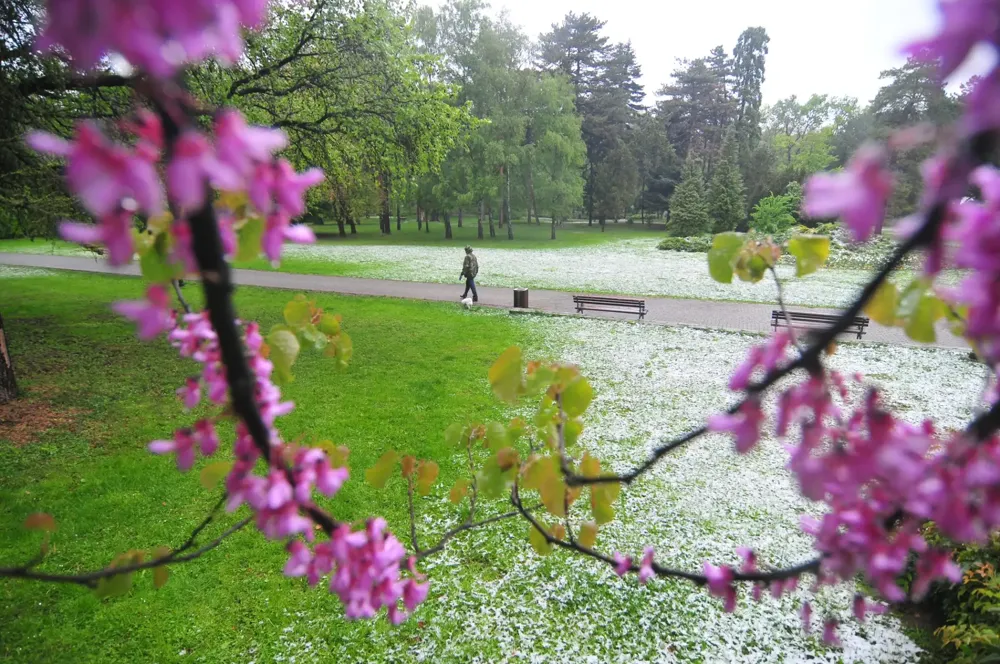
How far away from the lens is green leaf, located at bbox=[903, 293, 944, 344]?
0.94 m

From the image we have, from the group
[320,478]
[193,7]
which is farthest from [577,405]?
[193,7]

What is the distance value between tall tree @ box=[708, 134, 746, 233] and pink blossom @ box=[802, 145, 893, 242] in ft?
145

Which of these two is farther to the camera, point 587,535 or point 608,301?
point 608,301

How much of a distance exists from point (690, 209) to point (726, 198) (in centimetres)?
301

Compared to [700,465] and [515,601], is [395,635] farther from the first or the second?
[700,465]

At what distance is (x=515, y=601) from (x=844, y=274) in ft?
79.0

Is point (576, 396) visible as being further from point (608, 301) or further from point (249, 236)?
point (608, 301)

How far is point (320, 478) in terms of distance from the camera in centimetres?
89

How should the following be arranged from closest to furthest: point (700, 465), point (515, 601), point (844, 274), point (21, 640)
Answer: point (21, 640)
point (515, 601)
point (700, 465)
point (844, 274)

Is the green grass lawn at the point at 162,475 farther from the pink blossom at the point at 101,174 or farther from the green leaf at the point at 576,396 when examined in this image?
the pink blossom at the point at 101,174

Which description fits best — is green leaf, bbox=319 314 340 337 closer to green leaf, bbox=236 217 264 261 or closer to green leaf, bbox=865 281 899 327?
green leaf, bbox=236 217 264 261

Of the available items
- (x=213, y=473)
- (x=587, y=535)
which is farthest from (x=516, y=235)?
(x=213, y=473)

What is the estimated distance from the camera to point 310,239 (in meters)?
0.75

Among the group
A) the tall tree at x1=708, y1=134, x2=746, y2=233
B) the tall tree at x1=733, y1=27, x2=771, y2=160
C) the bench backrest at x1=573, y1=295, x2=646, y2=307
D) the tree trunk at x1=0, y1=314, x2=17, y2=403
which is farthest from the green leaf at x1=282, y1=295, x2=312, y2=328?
the tall tree at x1=733, y1=27, x2=771, y2=160
